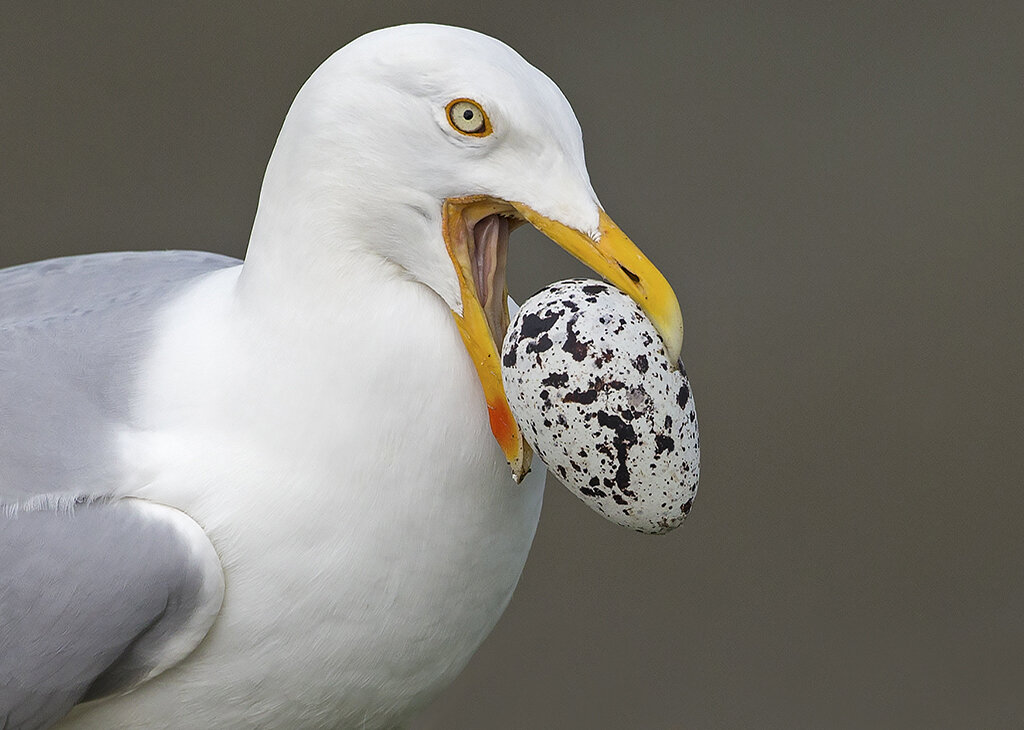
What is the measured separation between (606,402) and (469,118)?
33cm

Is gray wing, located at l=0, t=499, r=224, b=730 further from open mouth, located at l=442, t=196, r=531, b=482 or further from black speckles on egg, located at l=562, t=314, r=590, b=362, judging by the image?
black speckles on egg, located at l=562, t=314, r=590, b=362

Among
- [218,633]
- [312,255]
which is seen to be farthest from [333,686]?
[312,255]

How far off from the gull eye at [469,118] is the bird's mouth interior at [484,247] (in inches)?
3.1

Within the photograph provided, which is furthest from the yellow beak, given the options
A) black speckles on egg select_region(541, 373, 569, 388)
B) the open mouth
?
black speckles on egg select_region(541, 373, 569, 388)

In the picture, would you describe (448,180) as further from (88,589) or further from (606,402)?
(88,589)

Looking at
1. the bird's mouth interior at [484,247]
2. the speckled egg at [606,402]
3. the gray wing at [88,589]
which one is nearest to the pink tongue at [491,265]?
the bird's mouth interior at [484,247]

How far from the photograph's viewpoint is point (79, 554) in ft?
5.57

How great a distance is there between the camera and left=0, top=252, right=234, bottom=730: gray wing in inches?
66.8

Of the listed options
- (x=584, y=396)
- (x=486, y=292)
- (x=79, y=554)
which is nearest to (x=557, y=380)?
(x=584, y=396)

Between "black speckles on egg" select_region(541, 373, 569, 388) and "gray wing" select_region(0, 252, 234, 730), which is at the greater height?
"black speckles on egg" select_region(541, 373, 569, 388)

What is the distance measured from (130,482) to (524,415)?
465mm

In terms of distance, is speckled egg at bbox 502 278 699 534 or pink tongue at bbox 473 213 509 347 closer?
speckled egg at bbox 502 278 699 534

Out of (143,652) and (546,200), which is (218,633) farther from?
(546,200)

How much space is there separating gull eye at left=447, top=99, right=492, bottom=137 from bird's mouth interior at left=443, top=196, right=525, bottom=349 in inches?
3.1
